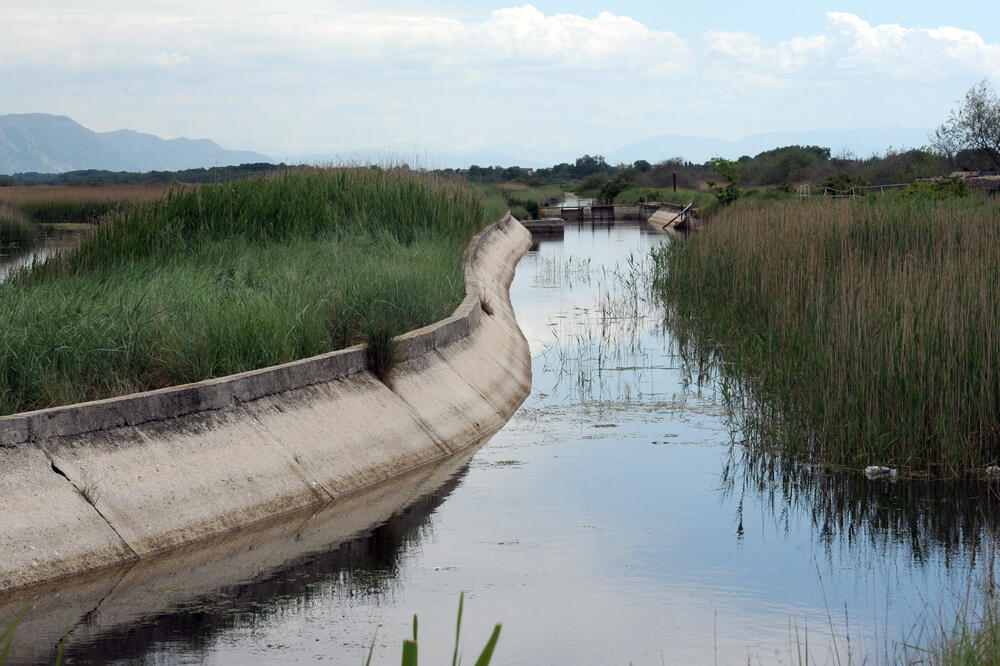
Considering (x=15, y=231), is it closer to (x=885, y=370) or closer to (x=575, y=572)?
(x=885, y=370)

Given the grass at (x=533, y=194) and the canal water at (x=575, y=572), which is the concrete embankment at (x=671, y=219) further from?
the canal water at (x=575, y=572)

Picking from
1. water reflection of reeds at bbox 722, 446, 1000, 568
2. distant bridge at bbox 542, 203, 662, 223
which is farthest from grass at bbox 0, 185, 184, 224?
water reflection of reeds at bbox 722, 446, 1000, 568

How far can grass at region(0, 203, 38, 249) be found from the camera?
1531 inches

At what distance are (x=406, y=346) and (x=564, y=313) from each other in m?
11.1

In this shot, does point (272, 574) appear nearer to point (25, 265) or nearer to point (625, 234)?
point (25, 265)

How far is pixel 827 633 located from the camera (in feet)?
21.2

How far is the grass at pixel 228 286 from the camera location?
30.5 ft

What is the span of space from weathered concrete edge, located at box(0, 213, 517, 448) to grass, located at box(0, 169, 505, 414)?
0.33 meters

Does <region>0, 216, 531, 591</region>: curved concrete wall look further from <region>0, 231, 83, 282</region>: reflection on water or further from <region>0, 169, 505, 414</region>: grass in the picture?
<region>0, 231, 83, 282</region>: reflection on water

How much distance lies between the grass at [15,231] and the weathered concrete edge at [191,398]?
29.7m

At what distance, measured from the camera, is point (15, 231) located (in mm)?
39812

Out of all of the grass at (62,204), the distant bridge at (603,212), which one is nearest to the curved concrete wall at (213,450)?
the grass at (62,204)

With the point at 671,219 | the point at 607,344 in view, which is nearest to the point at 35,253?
the point at 607,344

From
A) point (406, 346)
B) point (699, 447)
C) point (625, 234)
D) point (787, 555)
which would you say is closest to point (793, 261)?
point (699, 447)
